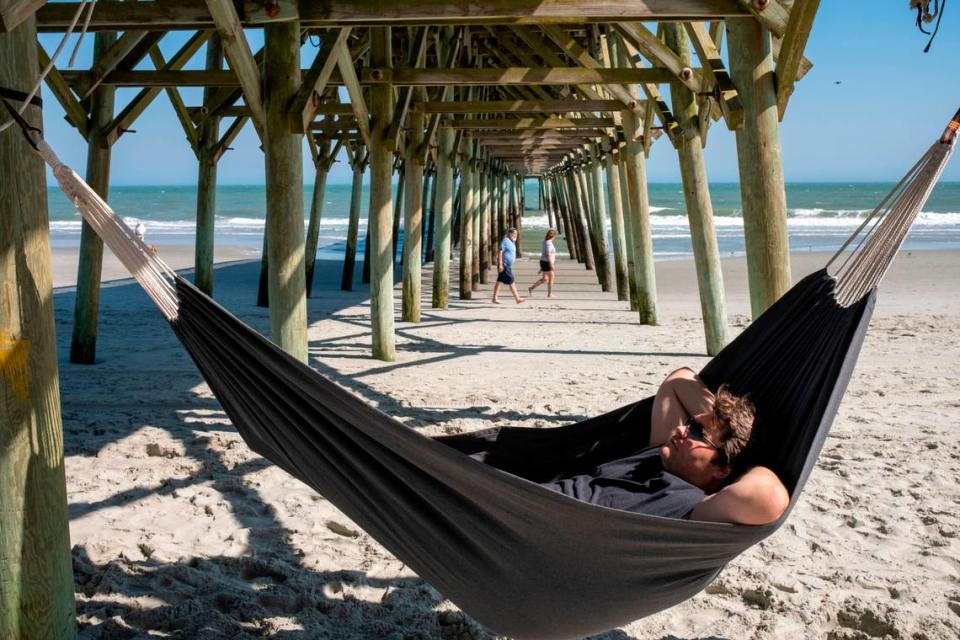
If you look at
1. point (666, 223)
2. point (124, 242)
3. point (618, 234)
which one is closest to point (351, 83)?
point (124, 242)

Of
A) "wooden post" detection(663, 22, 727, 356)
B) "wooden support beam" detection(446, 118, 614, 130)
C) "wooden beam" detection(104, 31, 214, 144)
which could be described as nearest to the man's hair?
"wooden post" detection(663, 22, 727, 356)

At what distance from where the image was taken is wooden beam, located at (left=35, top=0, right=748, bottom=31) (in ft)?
12.1

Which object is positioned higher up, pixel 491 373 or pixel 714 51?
pixel 714 51

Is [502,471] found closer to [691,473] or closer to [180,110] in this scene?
[691,473]

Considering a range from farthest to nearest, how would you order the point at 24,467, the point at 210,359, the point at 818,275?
the point at 818,275, the point at 210,359, the point at 24,467

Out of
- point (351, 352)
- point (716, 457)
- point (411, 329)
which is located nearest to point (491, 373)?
point (351, 352)

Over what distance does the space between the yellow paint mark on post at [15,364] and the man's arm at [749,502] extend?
4.64 ft

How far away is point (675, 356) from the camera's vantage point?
19.6 ft

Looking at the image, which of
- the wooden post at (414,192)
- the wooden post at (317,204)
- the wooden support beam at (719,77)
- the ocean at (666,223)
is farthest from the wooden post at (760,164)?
the ocean at (666,223)

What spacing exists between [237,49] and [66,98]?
2089mm

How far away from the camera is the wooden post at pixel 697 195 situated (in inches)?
205

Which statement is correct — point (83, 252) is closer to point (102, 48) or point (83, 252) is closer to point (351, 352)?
point (102, 48)

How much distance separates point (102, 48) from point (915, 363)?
17.1ft

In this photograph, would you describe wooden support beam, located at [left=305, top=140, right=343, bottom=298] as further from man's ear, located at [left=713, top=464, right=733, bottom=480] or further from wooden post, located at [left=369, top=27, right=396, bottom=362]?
man's ear, located at [left=713, top=464, right=733, bottom=480]
